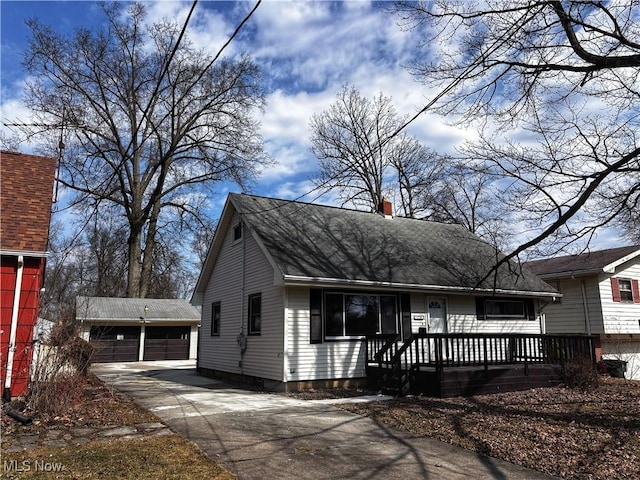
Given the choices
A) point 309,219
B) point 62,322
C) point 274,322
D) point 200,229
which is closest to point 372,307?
point 274,322

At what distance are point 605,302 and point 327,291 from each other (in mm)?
14124

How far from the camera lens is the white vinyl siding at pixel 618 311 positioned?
20.3 m

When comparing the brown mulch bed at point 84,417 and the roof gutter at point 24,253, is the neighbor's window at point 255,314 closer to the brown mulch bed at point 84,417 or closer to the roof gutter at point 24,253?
the brown mulch bed at point 84,417

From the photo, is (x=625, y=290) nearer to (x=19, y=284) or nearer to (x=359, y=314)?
(x=359, y=314)

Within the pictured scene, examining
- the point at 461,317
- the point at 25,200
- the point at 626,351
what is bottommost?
the point at 626,351

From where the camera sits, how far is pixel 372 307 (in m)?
13.6

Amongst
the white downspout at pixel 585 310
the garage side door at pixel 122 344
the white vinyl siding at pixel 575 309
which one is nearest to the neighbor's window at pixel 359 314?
the white vinyl siding at pixel 575 309

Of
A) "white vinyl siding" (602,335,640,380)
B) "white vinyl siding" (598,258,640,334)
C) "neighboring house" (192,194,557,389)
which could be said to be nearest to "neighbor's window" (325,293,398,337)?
"neighboring house" (192,194,557,389)

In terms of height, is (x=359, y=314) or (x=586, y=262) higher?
(x=586, y=262)

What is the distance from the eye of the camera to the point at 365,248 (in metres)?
15.0

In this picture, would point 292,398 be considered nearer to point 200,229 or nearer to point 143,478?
point 143,478

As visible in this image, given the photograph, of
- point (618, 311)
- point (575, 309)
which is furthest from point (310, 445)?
point (618, 311)

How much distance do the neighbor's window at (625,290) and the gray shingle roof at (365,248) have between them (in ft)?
21.6

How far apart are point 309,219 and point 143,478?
11.3 metres
